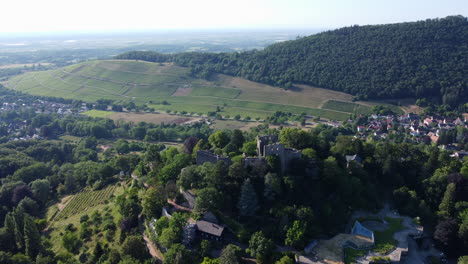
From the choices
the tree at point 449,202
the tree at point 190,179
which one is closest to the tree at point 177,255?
the tree at point 190,179

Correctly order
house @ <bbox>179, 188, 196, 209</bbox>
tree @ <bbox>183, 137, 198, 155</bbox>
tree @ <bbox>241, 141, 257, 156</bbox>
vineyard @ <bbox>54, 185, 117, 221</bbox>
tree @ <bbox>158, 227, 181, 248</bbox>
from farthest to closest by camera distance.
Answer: vineyard @ <bbox>54, 185, 117, 221</bbox> < tree @ <bbox>183, 137, 198, 155</bbox> < tree @ <bbox>241, 141, 257, 156</bbox> < house @ <bbox>179, 188, 196, 209</bbox> < tree @ <bbox>158, 227, 181, 248</bbox>

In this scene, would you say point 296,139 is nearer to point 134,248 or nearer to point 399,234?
point 399,234

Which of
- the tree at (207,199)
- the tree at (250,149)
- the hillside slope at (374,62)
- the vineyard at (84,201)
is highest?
the hillside slope at (374,62)

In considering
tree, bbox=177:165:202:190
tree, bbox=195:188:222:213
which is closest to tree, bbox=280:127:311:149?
tree, bbox=177:165:202:190

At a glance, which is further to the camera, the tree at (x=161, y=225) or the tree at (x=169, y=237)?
the tree at (x=161, y=225)

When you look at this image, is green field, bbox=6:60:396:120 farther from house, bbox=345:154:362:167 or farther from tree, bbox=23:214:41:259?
tree, bbox=23:214:41:259

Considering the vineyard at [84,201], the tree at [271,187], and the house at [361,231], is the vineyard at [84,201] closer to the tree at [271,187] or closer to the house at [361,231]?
the tree at [271,187]

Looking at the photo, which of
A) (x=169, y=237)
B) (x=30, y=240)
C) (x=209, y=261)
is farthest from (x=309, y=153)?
(x=30, y=240)
